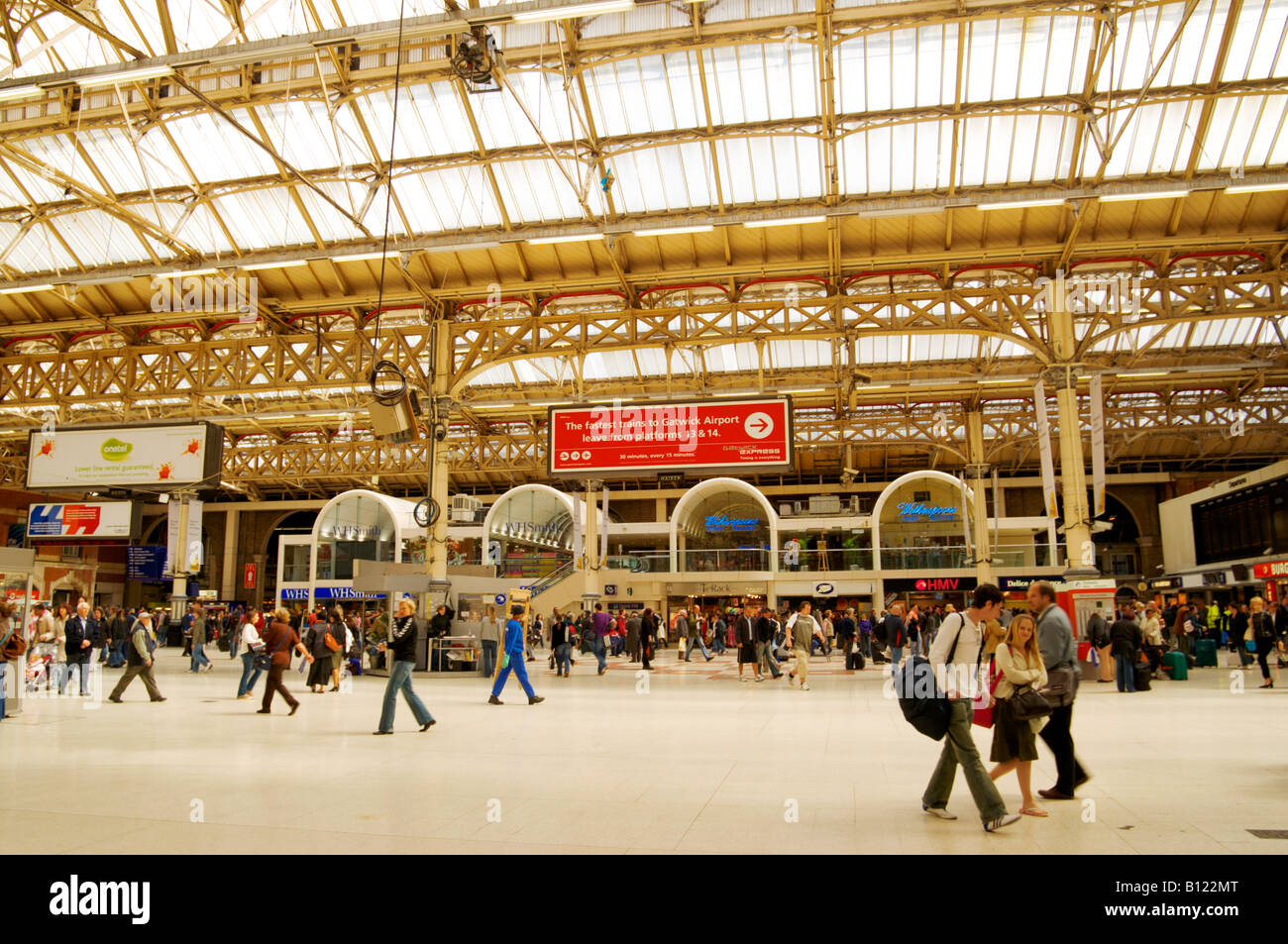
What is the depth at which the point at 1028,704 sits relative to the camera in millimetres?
5988

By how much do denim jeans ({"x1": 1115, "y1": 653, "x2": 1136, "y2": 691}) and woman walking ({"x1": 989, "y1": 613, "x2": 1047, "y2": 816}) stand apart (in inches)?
450

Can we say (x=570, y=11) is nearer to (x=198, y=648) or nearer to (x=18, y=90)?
(x=18, y=90)

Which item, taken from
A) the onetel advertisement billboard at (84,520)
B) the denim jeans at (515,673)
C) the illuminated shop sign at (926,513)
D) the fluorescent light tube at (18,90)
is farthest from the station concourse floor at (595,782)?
the illuminated shop sign at (926,513)

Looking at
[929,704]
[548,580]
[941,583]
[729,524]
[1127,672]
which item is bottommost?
[1127,672]

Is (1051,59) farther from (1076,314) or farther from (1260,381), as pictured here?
(1260,381)

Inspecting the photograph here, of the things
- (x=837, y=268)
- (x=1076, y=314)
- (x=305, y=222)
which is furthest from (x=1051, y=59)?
(x=305, y=222)

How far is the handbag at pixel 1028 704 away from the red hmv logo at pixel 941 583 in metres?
35.3

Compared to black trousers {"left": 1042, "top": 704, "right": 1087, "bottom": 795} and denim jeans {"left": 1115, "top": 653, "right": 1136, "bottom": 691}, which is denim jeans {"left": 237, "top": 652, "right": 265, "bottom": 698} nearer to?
black trousers {"left": 1042, "top": 704, "right": 1087, "bottom": 795}

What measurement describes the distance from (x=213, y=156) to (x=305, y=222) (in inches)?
91.5

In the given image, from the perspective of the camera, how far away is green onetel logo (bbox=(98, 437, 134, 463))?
2381cm

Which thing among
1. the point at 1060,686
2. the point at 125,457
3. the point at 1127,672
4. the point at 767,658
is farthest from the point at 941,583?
the point at 1060,686

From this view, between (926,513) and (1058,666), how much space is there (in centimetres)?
3770

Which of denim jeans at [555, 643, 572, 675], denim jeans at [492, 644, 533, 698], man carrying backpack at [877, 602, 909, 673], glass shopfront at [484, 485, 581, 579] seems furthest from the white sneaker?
glass shopfront at [484, 485, 581, 579]
